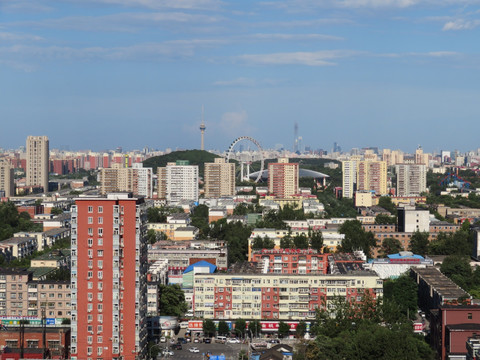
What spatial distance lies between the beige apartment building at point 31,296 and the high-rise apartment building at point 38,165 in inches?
1452

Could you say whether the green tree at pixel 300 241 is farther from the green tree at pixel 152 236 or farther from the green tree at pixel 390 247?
the green tree at pixel 152 236

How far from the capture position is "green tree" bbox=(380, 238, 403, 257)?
26903 millimetres

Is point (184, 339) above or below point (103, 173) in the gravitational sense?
below

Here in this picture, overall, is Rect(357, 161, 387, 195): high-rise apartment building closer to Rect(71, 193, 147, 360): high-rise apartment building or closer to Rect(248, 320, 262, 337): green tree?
Rect(248, 320, 262, 337): green tree

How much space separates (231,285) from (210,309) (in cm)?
66

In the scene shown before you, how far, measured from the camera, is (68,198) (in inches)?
1727

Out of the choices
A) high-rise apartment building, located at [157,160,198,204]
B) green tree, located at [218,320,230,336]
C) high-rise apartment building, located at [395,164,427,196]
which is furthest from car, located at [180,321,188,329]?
high-rise apartment building, located at [395,164,427,196]

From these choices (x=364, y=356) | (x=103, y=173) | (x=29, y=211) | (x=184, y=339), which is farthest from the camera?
(x=103, y=173)

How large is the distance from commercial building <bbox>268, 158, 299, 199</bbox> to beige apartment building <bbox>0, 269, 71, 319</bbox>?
95.3 ft

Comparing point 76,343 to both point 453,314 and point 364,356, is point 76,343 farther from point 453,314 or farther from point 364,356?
point 453,314

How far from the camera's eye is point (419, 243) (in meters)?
27.3

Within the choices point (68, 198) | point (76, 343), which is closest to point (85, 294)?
point (76, 343)

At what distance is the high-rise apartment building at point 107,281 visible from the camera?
13.2 m

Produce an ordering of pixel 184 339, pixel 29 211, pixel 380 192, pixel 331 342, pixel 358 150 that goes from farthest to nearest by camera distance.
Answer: pixel 358 150 < pixel 380 192 < pixel 29 211 < pixel 184 339 < pixel 331 342
